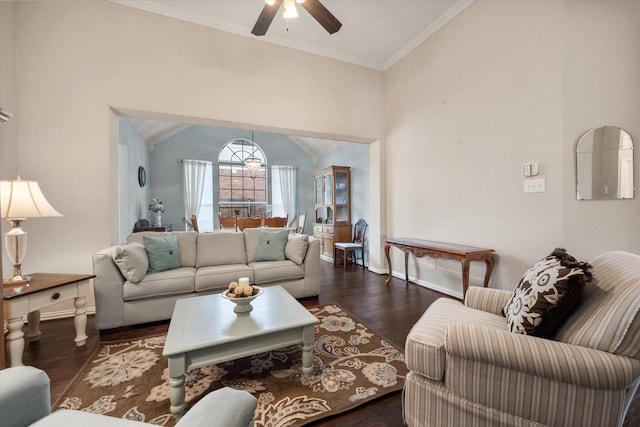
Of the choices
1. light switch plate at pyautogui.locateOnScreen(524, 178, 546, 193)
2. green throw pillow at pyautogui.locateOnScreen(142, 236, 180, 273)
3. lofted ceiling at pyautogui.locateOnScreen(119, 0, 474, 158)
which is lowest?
green throw pillow at pyautogui.locateOnScreen(142, 236, 180, 273)

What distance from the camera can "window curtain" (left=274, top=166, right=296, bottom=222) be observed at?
277 inches

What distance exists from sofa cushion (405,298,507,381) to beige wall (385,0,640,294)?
1.43 m

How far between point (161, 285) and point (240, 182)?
4.65 metres

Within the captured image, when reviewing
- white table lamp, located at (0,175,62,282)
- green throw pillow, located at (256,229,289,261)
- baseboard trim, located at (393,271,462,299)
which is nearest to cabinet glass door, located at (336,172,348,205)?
baseboard trim, located at (393,271,462,299)

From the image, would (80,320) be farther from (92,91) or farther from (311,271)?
(92,91)

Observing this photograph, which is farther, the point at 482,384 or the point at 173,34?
the point at 173,34

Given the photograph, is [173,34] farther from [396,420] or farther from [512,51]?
[396,420]

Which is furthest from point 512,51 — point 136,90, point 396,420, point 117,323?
point 117,323

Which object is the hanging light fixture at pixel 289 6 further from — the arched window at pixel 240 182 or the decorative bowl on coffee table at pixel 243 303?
the arched window at pixel 240 182

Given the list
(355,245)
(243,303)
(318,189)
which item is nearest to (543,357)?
(243,303)

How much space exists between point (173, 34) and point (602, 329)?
4.40 m

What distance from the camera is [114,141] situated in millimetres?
2953

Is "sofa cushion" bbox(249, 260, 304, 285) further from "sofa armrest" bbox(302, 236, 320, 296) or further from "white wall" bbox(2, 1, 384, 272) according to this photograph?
"white wall" bbox(2, 1, 384, 272)

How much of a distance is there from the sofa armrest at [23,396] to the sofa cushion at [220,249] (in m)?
2.17
